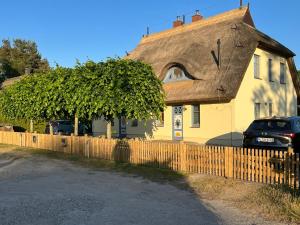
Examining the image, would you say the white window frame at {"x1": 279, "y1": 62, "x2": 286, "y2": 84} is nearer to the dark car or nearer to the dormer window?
the dormer window

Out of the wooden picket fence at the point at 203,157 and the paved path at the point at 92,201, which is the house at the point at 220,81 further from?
the paved path at the point at 92,201

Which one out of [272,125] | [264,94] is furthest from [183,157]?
[264,94]

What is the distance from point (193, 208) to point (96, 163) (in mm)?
7436

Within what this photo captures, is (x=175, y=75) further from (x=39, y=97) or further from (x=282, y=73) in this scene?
(x=39, y=97)

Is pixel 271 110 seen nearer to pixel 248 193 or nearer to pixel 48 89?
pixel 48 89

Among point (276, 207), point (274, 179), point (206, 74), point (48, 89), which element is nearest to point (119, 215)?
point (276, 207)

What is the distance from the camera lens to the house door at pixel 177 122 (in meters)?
23.8

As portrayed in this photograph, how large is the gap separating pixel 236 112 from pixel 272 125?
329 inches

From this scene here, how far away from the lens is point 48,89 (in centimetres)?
1981

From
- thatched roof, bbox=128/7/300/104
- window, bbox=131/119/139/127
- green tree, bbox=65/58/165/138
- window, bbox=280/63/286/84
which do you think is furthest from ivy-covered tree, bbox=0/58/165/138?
window, bbox=280/63/286/84

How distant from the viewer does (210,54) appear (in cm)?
2383

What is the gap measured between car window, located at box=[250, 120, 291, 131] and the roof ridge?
15671mm

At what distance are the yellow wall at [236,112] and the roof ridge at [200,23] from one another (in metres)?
4.38

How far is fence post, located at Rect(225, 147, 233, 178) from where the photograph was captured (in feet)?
34.8
